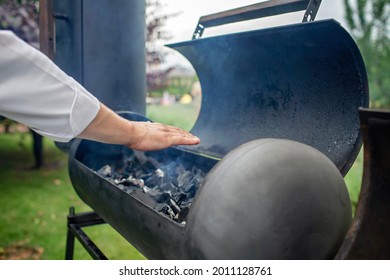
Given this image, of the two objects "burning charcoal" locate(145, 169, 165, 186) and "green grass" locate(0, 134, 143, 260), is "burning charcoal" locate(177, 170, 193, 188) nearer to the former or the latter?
"burning charcoal" locate(145, 169, 165, 186)

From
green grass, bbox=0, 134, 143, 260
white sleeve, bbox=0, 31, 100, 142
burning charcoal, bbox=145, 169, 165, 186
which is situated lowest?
green grass, bbox=0, 134, 143, 260

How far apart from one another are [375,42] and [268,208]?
34.6ft

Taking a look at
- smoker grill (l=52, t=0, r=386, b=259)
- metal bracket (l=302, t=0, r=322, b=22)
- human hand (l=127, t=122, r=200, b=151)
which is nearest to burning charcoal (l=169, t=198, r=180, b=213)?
smoker grill (l=52, t=0, r=386, b=259)

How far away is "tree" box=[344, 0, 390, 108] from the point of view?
9547 millimetres

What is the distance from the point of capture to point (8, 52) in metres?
1.07

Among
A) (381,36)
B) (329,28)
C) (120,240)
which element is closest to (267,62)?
(329,28)

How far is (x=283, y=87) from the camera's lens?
6.46 ft

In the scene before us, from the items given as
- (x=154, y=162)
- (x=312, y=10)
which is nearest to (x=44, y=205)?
(x=154, y=162)

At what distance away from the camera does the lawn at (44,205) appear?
3396 millimetres

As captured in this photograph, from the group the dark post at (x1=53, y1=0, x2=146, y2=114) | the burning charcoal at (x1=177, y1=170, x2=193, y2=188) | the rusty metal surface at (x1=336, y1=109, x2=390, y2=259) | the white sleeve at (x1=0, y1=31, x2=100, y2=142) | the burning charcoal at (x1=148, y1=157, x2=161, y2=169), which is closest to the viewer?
the rusty metal surface at (x1=336, y1=109, x2=390, y2=259)

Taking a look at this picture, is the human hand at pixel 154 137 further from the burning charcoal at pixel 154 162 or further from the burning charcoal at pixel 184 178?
the burning charcoal at pixel 154 162

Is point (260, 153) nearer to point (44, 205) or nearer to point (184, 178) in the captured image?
point (184, 178)

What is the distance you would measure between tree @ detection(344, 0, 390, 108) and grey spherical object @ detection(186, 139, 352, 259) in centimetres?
942

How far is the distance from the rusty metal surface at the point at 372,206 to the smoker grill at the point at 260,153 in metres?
0.09
